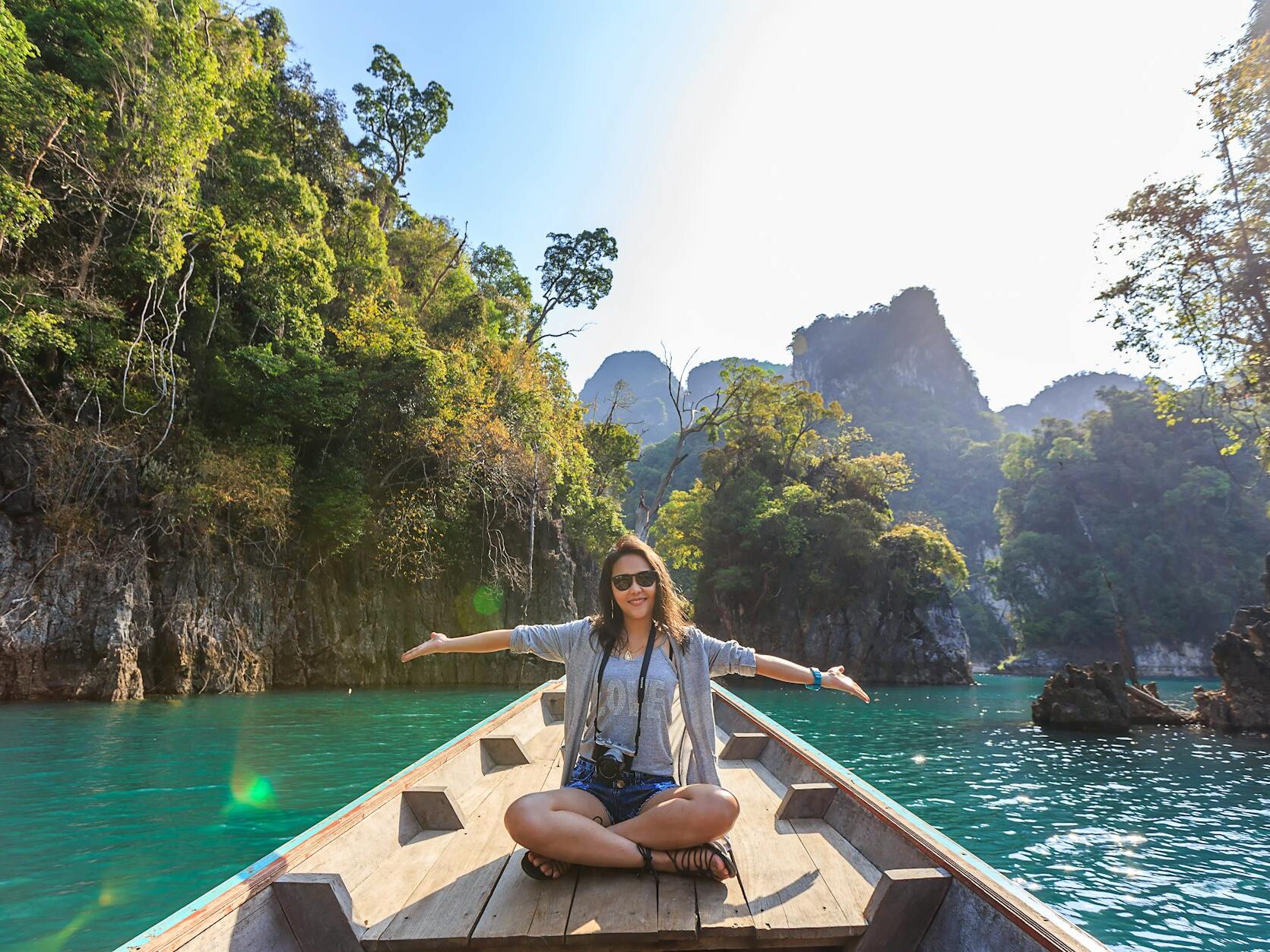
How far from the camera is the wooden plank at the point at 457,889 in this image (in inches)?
71.4

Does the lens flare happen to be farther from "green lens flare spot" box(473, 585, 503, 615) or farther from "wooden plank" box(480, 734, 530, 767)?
"green lens flare spot" box(473, 585, 503, 615)

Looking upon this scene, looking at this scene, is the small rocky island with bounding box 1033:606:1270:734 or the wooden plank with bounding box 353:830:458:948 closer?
the wooden plank with bounding box 353:830:458:948

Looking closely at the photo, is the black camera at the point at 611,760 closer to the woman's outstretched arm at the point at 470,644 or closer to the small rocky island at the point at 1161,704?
the woman's outstretched arm at the point at 470,644

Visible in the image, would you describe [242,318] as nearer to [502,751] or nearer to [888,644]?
[502,751]

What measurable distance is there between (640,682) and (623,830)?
1.56 feet

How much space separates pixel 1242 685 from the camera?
41.2ft

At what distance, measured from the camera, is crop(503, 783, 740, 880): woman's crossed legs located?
6.92 feet

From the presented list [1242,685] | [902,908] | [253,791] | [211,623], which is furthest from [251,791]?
[1242,685]

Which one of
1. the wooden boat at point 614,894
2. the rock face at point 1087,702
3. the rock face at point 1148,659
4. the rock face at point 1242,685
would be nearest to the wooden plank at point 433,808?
the wooden boat at point 614,894

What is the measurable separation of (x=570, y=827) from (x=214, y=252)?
1369 cm

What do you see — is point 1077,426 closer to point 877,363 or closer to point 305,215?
point 877,363

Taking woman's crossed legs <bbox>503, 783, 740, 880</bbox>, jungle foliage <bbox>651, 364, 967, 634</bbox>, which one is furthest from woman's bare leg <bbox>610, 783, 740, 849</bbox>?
jungle foliage <bbox>651, 364, 967, 634</bbox>

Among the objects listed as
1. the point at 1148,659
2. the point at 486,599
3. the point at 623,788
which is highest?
the point at 486,599

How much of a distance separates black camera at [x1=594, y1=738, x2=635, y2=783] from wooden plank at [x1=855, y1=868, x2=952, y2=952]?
874mm
